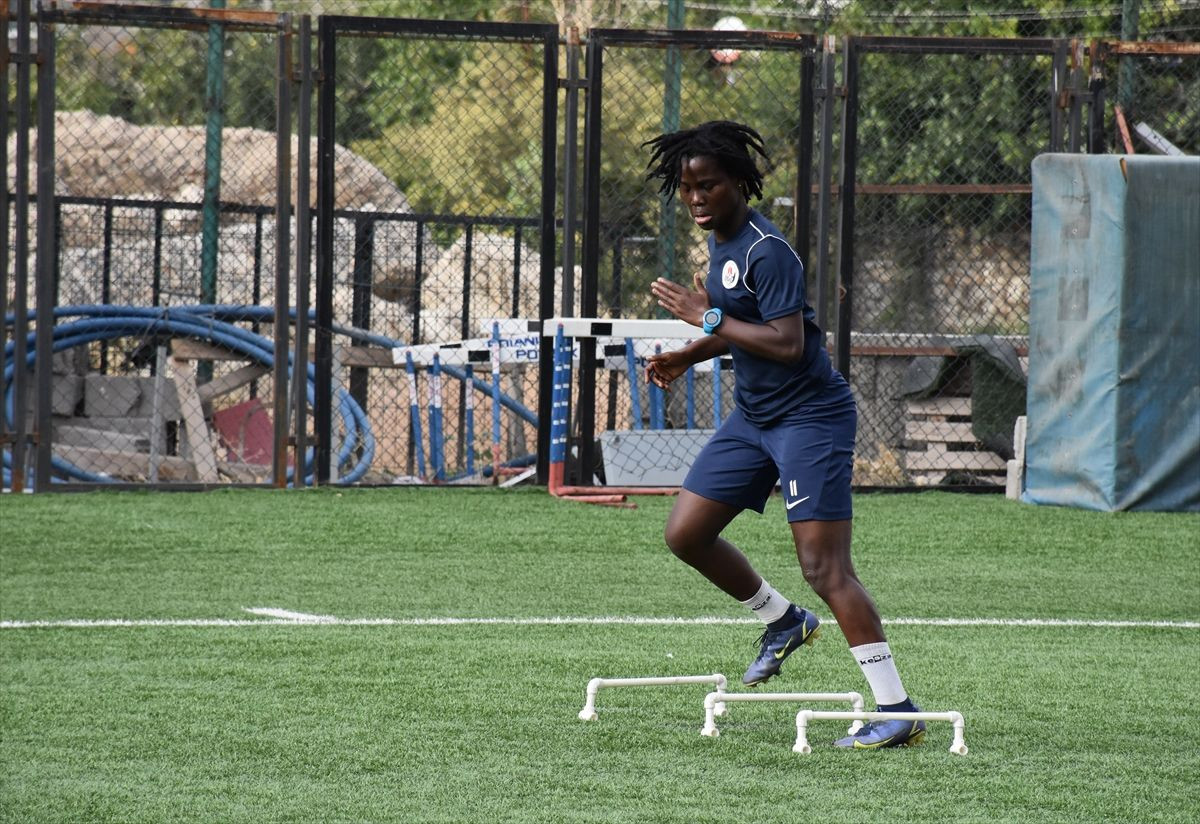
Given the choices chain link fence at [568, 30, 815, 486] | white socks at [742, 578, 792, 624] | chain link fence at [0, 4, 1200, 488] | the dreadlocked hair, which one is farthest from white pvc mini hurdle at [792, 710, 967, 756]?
chain link fence at [568, 30, 815, 486]

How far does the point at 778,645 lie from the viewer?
5.16 metres

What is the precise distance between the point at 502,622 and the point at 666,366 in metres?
2.14

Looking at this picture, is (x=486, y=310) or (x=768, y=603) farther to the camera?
(x=486, y=310)

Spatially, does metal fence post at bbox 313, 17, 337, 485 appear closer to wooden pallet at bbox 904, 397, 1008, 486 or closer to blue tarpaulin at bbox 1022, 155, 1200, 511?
wooden pallet at bbox 904, 397, 1008, 486

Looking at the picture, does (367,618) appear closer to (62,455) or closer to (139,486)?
(139,486)

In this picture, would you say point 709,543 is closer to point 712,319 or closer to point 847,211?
point 712,319

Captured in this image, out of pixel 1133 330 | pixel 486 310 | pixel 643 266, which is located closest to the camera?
pixel 1133 330

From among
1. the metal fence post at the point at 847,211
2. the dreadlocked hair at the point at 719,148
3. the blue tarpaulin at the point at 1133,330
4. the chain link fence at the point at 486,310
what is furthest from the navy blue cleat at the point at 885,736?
the metal fence post at the point at 847,211

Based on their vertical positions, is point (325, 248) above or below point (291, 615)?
above

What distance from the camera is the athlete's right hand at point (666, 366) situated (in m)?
5.15

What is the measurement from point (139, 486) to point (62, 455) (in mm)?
1356

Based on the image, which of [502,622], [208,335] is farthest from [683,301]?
[208,335]

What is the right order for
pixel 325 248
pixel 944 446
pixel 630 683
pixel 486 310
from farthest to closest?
1. pixel 486 310
2. pixel 944 446
3. pixel 325 248
4. pixel 630 683

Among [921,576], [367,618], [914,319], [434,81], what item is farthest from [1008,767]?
[434,81]
